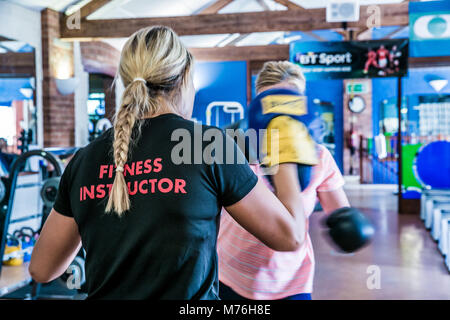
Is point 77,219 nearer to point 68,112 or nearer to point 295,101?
point 295,101

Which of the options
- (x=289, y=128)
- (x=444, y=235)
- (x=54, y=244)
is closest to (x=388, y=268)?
(x=444, y=235)

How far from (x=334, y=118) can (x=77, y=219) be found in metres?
11.1

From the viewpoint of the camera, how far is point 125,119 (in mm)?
899

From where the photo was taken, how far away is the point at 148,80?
90 centimetres

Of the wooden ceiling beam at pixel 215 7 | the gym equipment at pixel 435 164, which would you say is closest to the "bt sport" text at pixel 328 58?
the gym equipment at pixel 435 164

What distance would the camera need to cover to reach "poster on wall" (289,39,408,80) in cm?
564

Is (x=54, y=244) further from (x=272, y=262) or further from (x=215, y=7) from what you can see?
(x=215, y=7)

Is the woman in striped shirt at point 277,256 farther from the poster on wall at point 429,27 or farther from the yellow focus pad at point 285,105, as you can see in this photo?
the poster on wall at point 429,27

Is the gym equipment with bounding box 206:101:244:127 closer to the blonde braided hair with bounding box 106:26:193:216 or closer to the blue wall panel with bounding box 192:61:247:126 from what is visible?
the blue wall panel with bounding box 192:61:247:126

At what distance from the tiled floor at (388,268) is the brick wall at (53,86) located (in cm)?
335

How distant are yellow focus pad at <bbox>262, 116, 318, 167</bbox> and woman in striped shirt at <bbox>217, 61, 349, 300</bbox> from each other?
31cm

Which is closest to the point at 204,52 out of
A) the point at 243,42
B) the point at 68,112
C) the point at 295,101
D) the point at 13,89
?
the point at 243,42

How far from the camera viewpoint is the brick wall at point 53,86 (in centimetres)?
548
